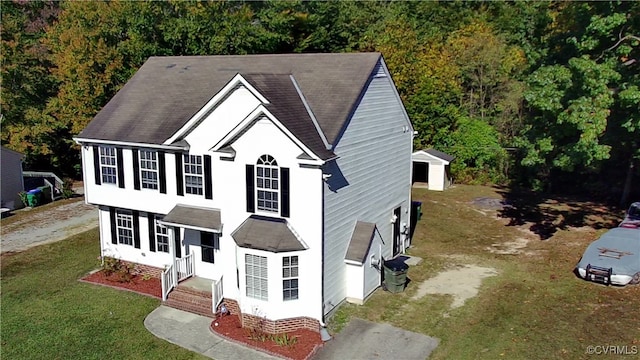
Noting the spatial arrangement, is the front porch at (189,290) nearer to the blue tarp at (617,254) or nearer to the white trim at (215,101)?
the white trim at (215,101)

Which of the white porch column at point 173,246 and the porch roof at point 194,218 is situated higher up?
the porch roof at point 194,218

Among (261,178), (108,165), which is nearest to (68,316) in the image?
(108,165)

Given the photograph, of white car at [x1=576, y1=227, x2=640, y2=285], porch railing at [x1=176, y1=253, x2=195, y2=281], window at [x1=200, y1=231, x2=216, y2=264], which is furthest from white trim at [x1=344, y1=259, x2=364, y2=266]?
white car at [x1=576, y1=227, x2=640, y2=285]

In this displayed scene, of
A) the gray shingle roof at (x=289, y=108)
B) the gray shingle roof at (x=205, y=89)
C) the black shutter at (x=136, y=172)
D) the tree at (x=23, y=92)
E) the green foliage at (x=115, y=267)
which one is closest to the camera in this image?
the gray shingle roof at (x=289, y=108)

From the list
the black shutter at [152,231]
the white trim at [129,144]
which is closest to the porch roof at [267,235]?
the white trim at [129,144]

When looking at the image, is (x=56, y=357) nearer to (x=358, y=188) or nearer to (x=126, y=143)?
(x=126, y=143)

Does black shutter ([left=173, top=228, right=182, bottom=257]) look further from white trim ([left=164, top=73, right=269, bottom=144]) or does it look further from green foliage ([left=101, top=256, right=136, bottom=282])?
white trim ([left=164, top=73, right=269, bottom=144])

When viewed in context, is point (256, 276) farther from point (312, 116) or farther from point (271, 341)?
point (312, 116)

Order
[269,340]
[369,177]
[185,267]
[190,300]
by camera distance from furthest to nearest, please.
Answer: [185,267], [369,177], [190,300], [269,340]
